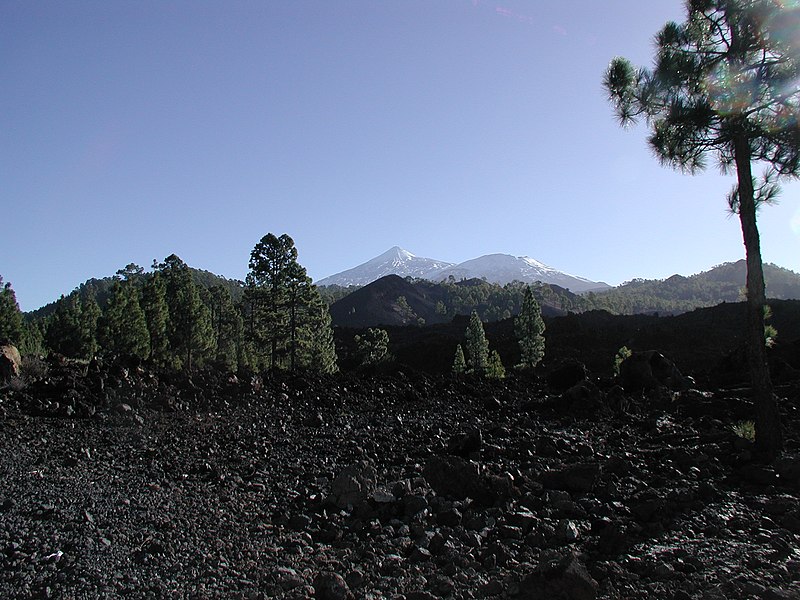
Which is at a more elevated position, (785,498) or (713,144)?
(713,144)

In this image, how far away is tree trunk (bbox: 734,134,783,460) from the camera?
334 inches

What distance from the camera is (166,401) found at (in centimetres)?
1321

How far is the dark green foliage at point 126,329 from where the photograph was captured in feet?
141

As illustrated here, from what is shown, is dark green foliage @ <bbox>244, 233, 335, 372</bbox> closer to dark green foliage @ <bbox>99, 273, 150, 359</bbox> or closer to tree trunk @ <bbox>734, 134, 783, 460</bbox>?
dark green foliage @ <bbox>99, 273, 150, 359</bbox>

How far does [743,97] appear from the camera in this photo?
31.1 ft

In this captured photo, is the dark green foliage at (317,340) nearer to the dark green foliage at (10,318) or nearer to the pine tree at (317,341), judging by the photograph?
the pine tree at (317,341)

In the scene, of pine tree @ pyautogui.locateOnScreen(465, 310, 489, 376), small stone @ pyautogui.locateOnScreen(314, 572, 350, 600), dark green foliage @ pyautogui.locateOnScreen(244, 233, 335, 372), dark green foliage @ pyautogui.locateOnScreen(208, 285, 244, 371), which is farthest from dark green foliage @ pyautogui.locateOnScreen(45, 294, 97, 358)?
small stone @ pyautogui.locateOnScreen(314, 572, 350, 600)

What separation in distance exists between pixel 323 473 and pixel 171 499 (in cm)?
211

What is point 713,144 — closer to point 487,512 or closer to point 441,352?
point 487,512

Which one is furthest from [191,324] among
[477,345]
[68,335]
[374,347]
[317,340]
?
[374,347]

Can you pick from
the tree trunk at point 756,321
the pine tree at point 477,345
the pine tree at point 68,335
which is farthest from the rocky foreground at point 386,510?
the pine tree at point 477,345

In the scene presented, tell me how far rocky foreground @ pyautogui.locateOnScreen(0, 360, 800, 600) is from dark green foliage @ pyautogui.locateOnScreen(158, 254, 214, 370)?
3778 centimetres

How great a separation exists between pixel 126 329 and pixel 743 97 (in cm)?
4447

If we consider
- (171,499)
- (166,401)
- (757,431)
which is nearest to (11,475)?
(171,499)
